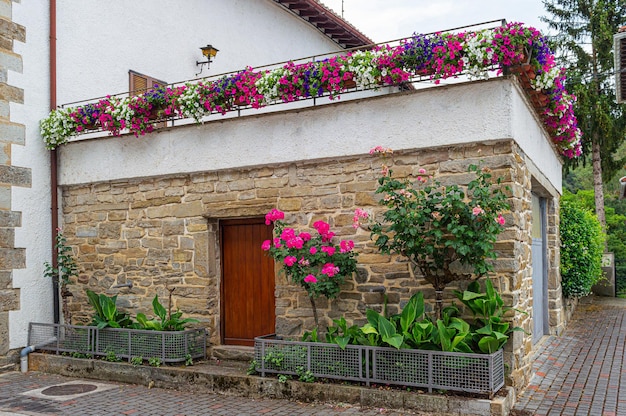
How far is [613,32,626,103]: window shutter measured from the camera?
7.84m

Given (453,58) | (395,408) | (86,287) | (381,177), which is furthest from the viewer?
(86,287)

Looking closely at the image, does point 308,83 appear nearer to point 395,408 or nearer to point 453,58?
point 453,58

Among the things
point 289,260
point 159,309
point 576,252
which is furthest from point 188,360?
point 576,252

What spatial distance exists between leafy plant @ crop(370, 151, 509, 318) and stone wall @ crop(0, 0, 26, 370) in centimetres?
491

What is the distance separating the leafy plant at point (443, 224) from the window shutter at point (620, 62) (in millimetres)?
3321

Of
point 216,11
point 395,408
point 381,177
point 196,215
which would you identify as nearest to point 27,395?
point 196,215

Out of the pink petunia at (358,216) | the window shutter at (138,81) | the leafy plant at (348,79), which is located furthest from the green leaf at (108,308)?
the pink petunia at (358,216)

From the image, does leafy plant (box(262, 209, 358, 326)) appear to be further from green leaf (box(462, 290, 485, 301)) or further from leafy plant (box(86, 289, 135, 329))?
leafy plant (box(86, 289, 135, 329))

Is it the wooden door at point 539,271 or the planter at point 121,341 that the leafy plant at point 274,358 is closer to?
the planter at point 121,341

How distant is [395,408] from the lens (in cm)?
561

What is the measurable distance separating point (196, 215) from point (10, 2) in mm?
3761

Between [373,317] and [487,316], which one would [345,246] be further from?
[487,316]

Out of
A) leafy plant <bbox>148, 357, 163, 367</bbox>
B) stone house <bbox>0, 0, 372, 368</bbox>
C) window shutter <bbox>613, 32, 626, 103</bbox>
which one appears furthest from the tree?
leafy plant <bbox>148, 357, 163, 367</bbox>

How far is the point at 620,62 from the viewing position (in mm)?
8391
